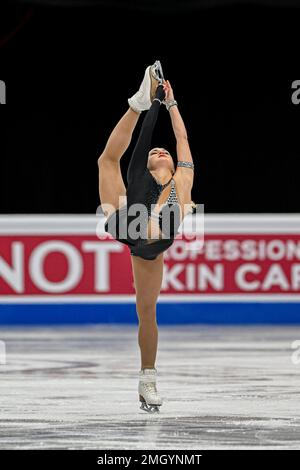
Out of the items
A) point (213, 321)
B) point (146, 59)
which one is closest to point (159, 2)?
point (146, 59)

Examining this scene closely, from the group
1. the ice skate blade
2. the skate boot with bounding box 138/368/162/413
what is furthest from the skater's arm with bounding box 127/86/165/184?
the ice skate blade

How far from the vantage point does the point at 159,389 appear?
24.4 ft

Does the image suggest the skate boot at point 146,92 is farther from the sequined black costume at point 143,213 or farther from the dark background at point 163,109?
the dark background at point 163,109

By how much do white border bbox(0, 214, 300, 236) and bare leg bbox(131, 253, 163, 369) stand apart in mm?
5457

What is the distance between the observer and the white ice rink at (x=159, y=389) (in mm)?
5590

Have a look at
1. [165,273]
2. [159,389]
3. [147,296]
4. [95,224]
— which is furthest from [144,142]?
[95,224]

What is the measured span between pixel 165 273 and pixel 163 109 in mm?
2375

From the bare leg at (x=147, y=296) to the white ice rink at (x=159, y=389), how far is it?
0.39 meters

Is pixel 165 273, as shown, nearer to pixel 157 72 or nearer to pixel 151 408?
pixel 151 408

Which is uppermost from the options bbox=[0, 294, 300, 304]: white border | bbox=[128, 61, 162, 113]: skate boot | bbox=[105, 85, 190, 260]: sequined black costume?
bbox=[0, 294, 300, 304]: white border

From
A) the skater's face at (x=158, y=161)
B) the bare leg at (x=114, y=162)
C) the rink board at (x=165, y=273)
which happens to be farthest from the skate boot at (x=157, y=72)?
the rink board at (x=165, y=273)

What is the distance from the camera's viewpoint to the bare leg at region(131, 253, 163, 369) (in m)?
6.31

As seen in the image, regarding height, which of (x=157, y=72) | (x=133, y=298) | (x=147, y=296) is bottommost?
(x=147, y=296)

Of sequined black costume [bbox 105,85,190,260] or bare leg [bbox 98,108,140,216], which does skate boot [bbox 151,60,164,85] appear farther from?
bare leg [bbox 98,108,140,216]
